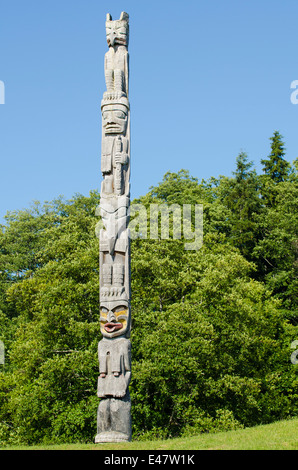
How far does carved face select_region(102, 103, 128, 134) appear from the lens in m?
15.2

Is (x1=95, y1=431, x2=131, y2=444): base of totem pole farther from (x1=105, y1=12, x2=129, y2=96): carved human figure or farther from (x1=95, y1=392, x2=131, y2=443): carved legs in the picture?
(x1=105, y1=12, x2=129, y2=96): carved human figure

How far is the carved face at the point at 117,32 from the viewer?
16250 millimetres

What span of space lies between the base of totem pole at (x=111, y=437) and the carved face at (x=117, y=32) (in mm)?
10870

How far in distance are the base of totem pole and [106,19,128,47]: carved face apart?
35.7 feet

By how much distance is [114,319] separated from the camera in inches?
536

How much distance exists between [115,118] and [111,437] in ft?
27.3

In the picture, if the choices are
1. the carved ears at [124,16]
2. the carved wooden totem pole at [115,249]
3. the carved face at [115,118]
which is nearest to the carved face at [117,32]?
the carved wooden totem pole at [115,249]

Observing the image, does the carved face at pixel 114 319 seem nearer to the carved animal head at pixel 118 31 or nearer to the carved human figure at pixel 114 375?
the carved human figure at pixel 114 375

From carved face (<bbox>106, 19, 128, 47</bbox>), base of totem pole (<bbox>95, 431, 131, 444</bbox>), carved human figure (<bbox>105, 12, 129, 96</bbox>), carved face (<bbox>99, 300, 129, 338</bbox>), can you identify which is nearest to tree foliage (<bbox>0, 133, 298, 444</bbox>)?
carved face (<bbox>99, 300, 129, 338</bbox>)

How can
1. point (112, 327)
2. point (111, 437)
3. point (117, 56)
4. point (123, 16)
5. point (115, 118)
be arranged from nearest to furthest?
point (111, 437) → point (112, 327) → point (115, 118) → point (117, 56) → point (123, 16)

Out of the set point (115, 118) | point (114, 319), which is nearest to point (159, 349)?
point (114, 319)

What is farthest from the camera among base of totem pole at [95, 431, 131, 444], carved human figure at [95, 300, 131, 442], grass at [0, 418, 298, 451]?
carved human figure at [95, 300, 131, 442]

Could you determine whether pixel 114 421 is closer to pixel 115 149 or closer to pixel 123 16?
pixel 115 149
